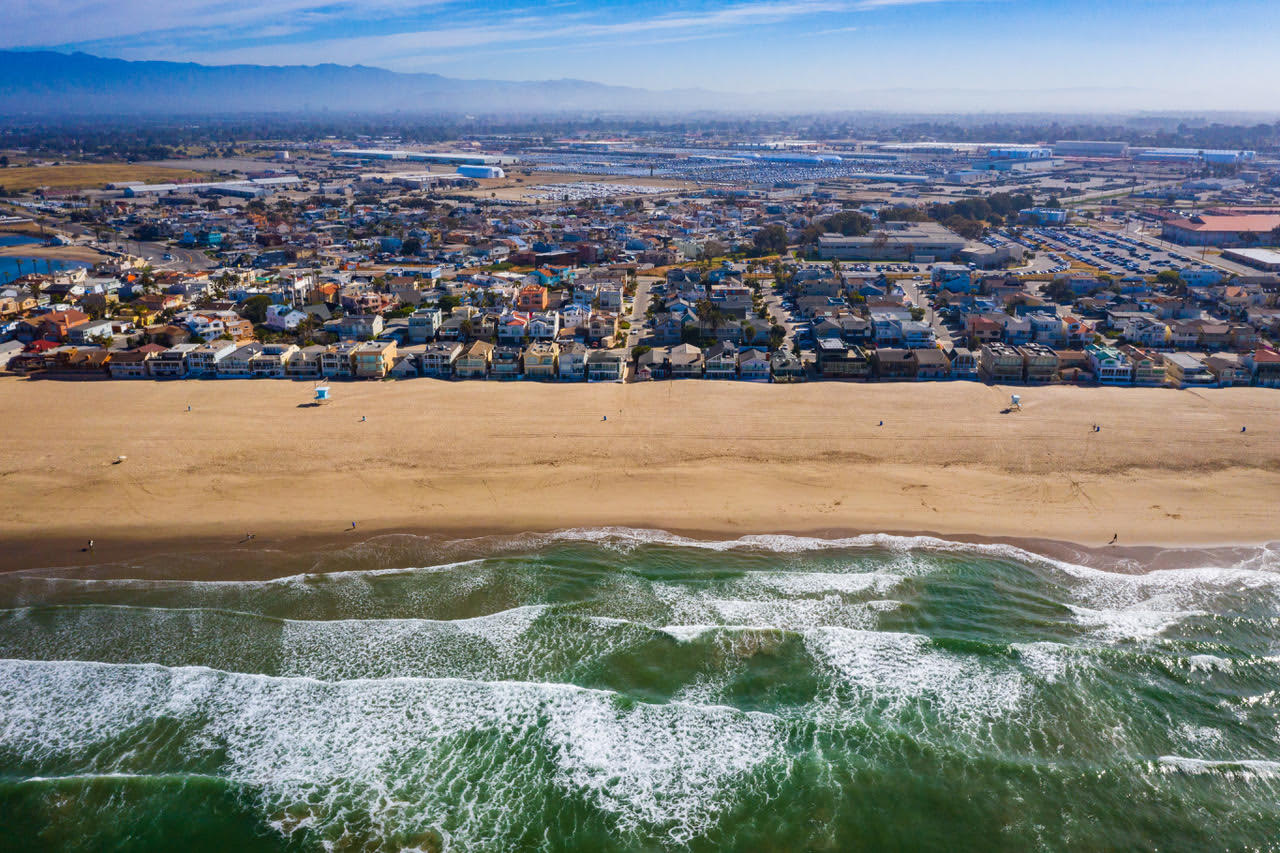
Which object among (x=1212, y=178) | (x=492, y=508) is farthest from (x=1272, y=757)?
(x=1212, y=178)

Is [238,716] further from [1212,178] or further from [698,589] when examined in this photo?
[1212,178]

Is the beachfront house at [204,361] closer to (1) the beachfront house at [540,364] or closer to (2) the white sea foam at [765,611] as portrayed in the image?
(1) the beachfront house at [540,364]

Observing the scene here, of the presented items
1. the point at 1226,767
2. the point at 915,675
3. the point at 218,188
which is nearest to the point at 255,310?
the point at 915,675

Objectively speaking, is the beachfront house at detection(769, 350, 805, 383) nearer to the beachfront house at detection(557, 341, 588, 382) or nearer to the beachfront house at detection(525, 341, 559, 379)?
the beachfront house at detection(557, 341, 588, 382)

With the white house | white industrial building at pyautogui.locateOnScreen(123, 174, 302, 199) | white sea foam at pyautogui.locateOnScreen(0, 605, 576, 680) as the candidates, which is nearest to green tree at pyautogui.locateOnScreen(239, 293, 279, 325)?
the white house

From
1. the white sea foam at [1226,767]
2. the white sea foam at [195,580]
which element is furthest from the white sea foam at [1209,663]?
the white sea foam at [195,580]

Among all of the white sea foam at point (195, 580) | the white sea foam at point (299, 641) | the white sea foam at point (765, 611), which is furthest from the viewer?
the white sea foam at point (195, 580)

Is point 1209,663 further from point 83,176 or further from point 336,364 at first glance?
point 83,176
